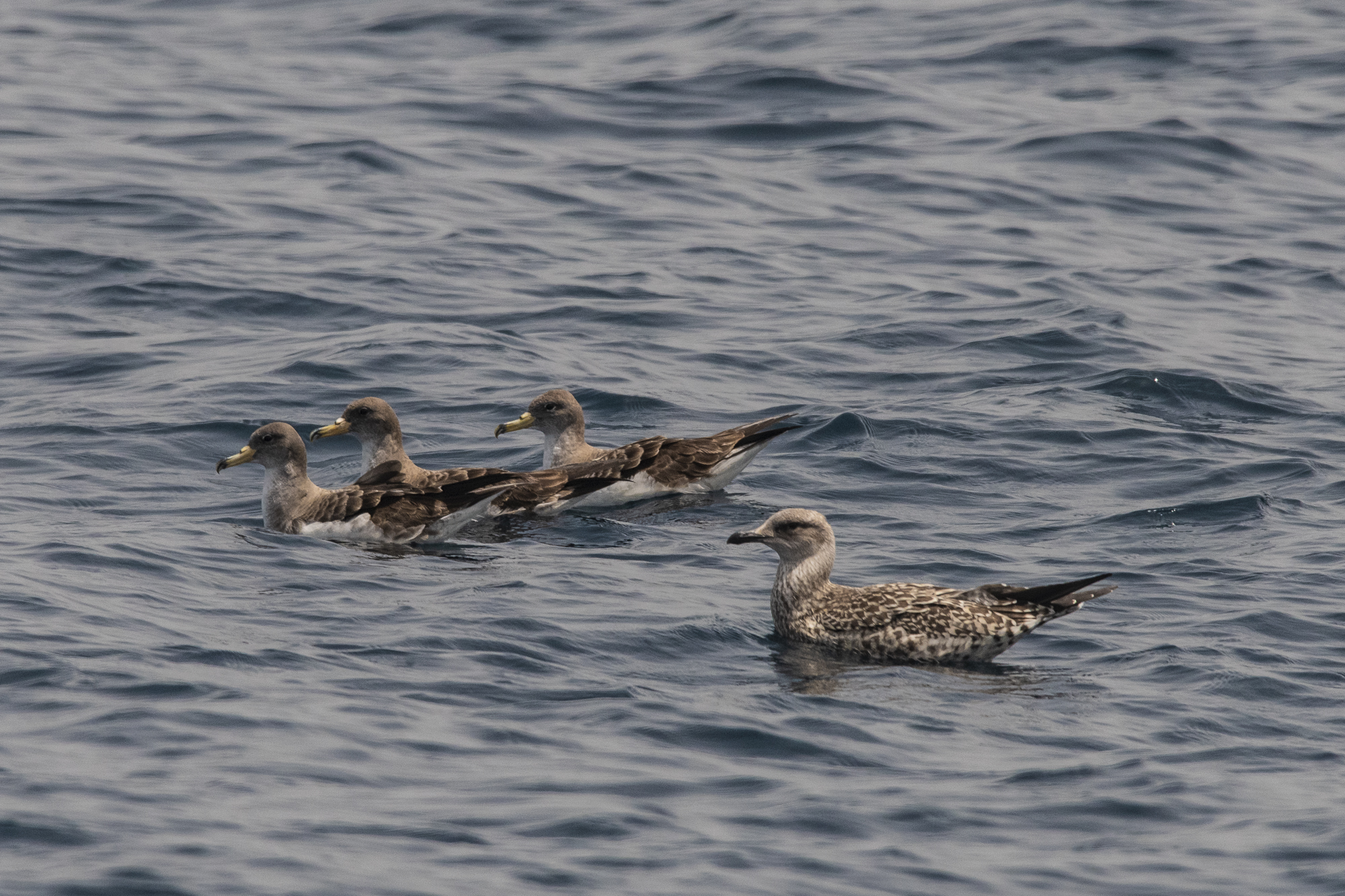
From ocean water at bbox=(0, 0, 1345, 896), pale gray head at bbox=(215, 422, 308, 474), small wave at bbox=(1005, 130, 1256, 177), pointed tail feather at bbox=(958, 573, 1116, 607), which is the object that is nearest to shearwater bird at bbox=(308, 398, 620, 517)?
ocean water at bbox=(0, 0, 1345, 896)

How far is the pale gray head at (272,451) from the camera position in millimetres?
15484

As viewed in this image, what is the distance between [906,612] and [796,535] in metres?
0.96

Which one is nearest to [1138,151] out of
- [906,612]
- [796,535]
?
[796,535]

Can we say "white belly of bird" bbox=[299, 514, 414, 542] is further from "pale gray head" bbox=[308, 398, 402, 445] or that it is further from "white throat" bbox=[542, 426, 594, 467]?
"white throat" bbox=[542, 426, 594, 467]

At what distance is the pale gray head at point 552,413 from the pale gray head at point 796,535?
452cm

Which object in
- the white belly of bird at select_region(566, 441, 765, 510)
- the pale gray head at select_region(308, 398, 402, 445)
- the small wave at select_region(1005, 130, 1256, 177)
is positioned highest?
the small wave at select_region(1005, 130, 1256, 177)

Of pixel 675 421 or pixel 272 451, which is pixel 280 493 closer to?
pixel 272 451

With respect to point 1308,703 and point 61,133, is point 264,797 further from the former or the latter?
point 61,133

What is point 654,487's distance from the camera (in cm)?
1634

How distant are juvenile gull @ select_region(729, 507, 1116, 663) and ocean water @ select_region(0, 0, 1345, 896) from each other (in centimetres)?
31

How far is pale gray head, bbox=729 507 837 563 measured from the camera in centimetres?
1270

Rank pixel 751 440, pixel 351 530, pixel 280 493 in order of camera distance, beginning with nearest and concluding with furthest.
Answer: pixel 351 530, pixel 280 493, pixel 751 440

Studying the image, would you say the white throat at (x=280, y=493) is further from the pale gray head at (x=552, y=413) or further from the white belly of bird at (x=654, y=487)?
the white belly of bird at (x=654, y=487)

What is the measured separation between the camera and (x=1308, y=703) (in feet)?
36.9
